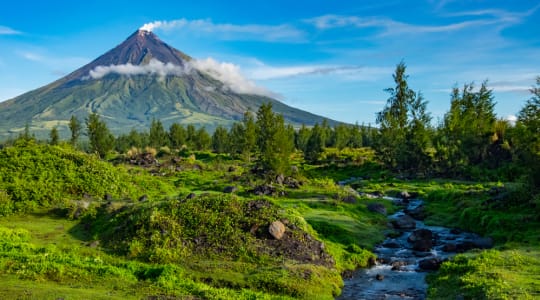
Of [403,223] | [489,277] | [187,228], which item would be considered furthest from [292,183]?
[489,277]

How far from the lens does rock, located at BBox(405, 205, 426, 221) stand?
43519 millimetres

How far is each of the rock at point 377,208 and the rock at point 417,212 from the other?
2.99 metres

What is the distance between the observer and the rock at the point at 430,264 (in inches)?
1064

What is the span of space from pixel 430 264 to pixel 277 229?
1012 cm

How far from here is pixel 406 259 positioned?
29.3 metres

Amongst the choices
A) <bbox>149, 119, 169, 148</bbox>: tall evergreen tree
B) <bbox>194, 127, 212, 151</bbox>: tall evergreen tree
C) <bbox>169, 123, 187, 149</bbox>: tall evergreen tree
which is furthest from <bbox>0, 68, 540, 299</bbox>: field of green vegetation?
<bbox>194, 127, 212, 151</bbox>: tall evergreen tree

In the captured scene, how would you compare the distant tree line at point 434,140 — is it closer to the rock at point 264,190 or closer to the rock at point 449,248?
the rock at point 264,190

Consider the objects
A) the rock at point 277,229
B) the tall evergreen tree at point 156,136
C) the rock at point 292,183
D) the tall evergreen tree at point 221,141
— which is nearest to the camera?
the rock at point 277,229

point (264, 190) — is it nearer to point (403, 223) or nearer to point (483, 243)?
point (403, 223)

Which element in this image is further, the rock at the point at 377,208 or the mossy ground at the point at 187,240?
the rock at the point at 377,208

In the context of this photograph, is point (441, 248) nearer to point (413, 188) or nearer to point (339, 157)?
point (413, 188)

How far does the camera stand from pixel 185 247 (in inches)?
1038

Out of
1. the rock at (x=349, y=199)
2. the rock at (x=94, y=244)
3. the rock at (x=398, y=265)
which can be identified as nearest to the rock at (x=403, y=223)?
the rock at (x=349, y=199)

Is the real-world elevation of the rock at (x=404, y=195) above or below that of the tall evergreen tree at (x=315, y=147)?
below
